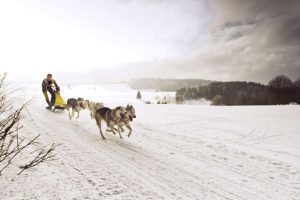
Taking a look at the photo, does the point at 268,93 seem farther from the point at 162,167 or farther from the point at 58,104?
the point at 162,167

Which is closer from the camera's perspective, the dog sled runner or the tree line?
the dog sled runner

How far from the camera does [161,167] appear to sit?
6.28 metres

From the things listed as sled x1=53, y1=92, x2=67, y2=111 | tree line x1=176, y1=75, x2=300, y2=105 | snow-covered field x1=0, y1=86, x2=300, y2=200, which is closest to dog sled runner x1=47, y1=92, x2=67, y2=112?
sled x1=53, y1=92, x2=67, y2=111

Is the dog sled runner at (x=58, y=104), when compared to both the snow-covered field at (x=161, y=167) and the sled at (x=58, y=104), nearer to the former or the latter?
the sled at (x=58, y=104)

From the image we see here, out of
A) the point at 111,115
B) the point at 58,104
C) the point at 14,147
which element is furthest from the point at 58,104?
the point at 14,147

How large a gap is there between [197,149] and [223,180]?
2.64 metres

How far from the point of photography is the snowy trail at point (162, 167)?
15.8 feet

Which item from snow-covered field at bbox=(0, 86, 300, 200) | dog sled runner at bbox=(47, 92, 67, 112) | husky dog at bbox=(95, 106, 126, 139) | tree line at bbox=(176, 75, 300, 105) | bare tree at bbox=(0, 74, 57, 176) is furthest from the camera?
tree line at bbox=(176, 75, 300, 105)

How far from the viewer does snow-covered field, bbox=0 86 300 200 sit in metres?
4.79

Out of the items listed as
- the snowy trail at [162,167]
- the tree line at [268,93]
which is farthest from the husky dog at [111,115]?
the tree line at [268,93]

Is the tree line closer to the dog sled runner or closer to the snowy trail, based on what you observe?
the dog sled runner

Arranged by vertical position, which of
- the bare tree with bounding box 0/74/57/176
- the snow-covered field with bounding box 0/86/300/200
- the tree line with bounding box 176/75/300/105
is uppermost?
the tree line with bounding box 176/75/300/105

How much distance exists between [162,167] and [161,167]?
0.9 inches

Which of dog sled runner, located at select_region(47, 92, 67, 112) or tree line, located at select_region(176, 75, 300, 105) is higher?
tree line, located at select_region(176, 75, 300, 105)
